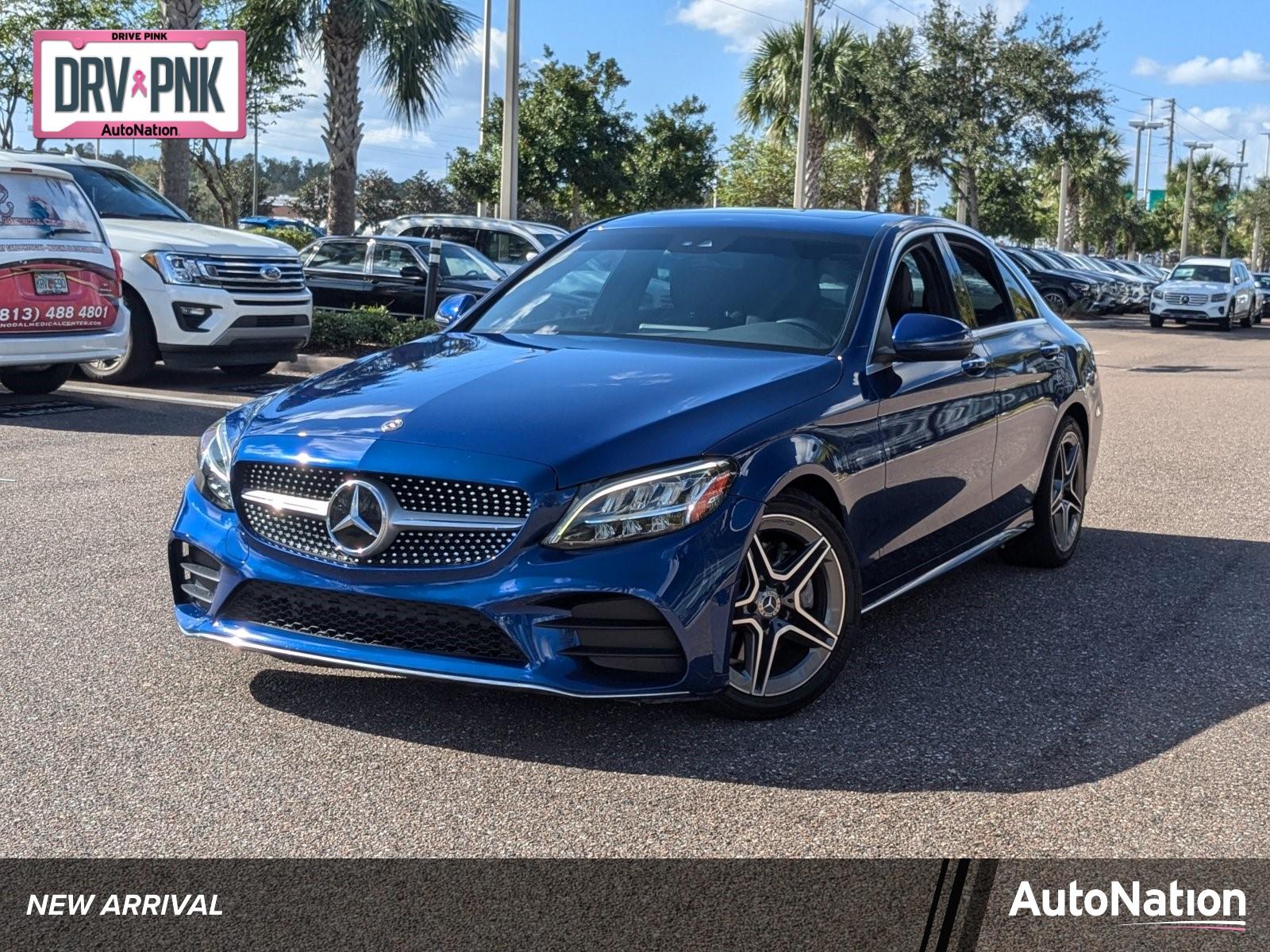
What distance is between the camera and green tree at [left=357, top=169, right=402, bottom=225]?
259 ft

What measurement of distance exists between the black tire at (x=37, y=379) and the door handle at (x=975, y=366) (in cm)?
850

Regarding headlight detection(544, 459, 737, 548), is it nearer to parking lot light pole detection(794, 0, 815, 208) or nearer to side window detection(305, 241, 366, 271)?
side window detection(305, 241, 366, 271)

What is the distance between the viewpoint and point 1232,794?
13.0 feet

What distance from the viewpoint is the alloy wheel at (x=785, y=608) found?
13.9 feet

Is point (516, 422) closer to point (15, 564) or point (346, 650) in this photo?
point (346, 650)

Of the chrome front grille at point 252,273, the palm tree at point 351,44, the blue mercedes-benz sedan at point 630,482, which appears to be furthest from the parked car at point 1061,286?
the blue mercedes-benz sedan at point 630,482

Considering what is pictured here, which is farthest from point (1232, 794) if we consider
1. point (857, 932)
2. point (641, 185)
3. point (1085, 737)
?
point (641, 185)

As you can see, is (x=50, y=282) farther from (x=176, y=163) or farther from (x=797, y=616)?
(x=176, y=163)

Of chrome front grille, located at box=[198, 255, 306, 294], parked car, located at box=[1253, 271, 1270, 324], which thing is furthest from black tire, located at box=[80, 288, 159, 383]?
parked car, located at box=[1253, 271, 1270, 324]

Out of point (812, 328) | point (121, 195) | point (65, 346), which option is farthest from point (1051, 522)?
point (121, 195)

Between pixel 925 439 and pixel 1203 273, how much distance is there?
3275 cm

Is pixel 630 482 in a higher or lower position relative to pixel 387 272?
lower

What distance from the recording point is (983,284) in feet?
20.7

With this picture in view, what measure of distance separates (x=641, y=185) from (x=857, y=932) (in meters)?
37.6
